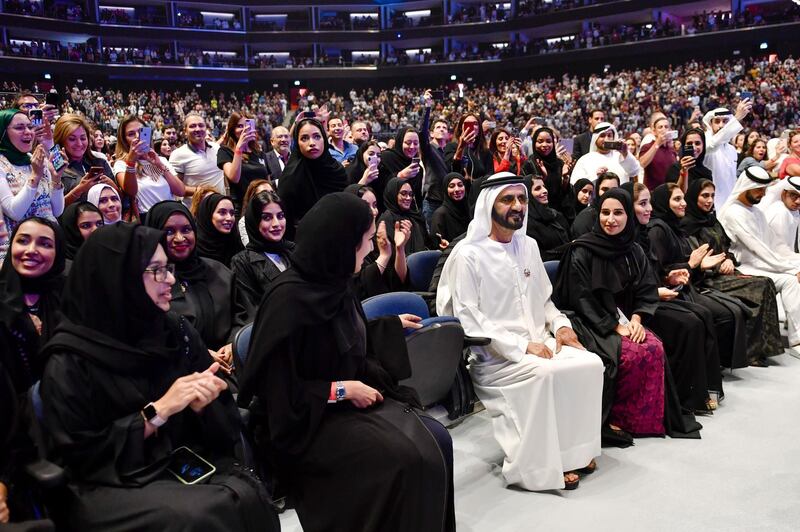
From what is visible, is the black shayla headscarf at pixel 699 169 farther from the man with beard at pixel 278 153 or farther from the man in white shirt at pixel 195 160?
the man in white shirt at pixel 195 160

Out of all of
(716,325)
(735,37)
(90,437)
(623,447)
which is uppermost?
(735,37)

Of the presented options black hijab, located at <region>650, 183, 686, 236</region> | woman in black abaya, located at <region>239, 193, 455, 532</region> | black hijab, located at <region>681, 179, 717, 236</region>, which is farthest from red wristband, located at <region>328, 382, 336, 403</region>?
black hijab, located at <region>681, 179, 717, 236</region>

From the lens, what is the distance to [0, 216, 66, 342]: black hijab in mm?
2795

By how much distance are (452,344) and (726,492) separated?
1.57 m

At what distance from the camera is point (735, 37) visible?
78.4 ft

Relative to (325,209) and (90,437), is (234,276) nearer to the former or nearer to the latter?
(325,209)

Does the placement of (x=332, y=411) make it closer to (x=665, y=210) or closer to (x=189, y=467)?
(x=189, y=467)

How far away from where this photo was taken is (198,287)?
11.7ft

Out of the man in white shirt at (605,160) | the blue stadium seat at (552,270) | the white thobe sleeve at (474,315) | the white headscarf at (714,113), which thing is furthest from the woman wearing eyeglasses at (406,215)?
the white headscarf at (714,113)

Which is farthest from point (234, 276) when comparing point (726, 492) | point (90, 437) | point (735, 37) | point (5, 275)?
point (735, 37)

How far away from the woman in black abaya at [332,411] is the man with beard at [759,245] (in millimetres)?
4383

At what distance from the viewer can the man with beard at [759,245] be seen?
5617 mm

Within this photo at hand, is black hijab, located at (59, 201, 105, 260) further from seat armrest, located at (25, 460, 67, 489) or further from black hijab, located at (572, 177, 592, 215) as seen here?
black hijab, located at (572, 177, 592, 215)

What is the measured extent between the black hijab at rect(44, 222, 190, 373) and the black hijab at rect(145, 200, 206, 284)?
1.21 metres
